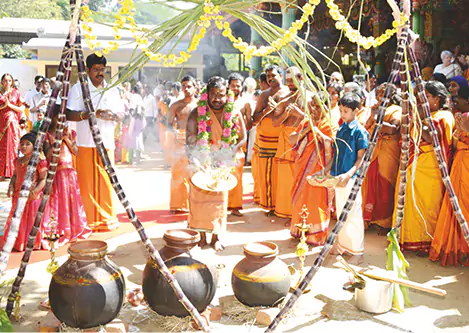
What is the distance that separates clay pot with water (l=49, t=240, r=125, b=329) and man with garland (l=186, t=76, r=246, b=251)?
5.90 feet

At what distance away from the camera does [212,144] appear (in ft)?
19.2

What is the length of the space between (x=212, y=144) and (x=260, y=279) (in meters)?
2.46

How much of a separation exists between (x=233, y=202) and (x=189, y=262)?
3259mm

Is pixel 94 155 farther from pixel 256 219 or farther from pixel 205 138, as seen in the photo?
pixel 256 219

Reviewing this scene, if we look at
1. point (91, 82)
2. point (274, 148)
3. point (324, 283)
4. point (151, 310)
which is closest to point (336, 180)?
point (324, 283)

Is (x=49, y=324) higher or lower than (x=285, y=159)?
lower

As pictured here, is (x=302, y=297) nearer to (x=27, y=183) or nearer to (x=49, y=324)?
(x=49, y=324)

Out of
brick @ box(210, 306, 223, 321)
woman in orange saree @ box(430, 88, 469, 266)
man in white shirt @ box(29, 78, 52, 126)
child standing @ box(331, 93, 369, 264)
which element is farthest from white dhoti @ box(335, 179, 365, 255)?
man in white shirt @ box(29, 78, 52, 126)

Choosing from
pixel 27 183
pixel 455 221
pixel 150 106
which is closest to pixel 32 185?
pixel 27 183

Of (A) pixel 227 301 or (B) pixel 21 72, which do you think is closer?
(A) pixel 227 301

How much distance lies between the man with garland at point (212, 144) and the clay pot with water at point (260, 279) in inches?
52.5

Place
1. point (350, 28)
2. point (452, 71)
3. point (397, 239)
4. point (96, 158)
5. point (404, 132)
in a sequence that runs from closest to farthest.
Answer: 1. point (350, 28)
2. point (404, 132)
3. point (397, 239)
4. point (96, 158)
5. point (452, 71)

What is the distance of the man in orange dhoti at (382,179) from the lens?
19.5ft

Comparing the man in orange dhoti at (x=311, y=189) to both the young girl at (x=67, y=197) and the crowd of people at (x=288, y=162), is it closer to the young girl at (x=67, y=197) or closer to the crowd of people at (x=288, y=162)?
the crowd of people at (x=288, y=162)
